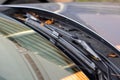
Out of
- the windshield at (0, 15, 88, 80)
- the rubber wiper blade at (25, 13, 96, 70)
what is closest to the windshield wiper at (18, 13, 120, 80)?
the rubber wiper blade at (25, 13, 96, 70)

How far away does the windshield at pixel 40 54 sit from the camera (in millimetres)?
1887

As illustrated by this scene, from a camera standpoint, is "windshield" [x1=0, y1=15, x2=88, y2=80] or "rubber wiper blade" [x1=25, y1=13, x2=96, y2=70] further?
"rubber wiper blade" [x1=25, y1=13, x2=96, y2=70]

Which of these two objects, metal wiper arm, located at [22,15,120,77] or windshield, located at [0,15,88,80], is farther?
metal wiper arm, located at [22,15,120,77]

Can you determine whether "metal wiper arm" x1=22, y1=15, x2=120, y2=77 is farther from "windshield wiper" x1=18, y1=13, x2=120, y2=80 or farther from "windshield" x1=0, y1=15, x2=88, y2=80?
"windshield" x1=0, y1=15, x2=88, y2=80

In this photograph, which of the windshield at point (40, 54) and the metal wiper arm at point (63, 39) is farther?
the metal wiper arm at point (63, 39)

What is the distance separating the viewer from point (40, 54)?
2.10m

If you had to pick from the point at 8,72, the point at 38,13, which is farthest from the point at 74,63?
the point at 38,13

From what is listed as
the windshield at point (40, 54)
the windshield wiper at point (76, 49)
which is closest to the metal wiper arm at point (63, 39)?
the windshield wiper at point (76, 49)

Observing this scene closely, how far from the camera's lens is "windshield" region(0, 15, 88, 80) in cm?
189

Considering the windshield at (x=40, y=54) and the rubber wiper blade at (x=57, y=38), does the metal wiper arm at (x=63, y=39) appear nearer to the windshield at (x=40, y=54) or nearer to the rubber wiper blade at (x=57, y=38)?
the rubber wiper blade at (x=57, y=38)

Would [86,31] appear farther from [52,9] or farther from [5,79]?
[5,79]

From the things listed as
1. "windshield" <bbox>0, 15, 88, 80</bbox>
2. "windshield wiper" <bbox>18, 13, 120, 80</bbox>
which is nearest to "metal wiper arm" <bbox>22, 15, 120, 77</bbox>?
"windshield wiper" <bbox>18, 13, 120, 80</bbox>

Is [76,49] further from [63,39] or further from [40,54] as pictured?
[40,54]

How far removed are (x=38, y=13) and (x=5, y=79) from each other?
117 centimetres
